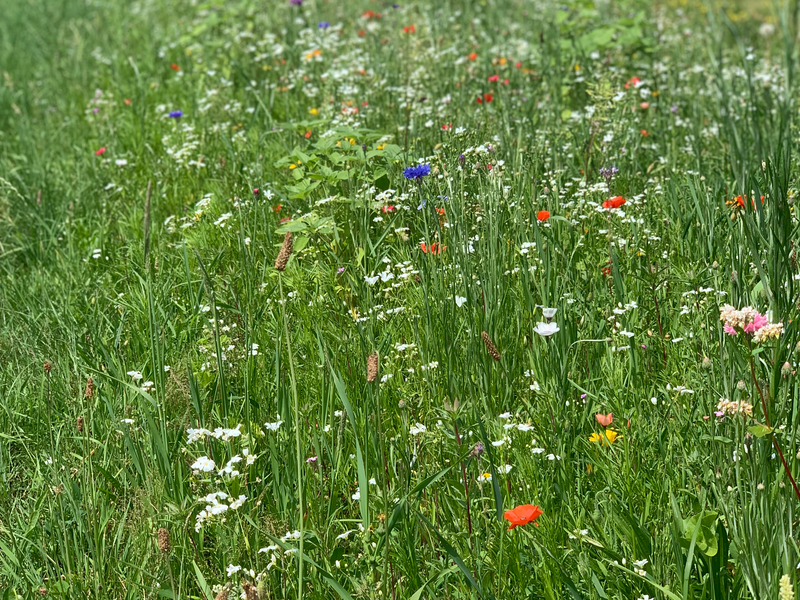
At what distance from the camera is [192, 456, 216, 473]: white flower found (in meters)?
2.10

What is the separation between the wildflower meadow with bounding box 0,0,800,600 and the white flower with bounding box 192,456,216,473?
6cm

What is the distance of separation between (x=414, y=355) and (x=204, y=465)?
789 mm

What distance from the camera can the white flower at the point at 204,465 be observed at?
2100 mm

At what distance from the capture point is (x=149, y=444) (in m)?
2.29

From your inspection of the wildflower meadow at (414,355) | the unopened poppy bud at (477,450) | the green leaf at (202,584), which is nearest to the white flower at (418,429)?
the wildflower meadow at (414,355)

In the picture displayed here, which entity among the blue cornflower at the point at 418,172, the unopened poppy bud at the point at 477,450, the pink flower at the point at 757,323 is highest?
the pink flower at the point at 757,323

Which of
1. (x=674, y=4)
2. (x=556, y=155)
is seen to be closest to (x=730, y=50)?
(x=674, y=4)

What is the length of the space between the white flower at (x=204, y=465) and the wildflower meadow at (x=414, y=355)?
6 cm

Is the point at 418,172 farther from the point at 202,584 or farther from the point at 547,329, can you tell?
the point at 202,584

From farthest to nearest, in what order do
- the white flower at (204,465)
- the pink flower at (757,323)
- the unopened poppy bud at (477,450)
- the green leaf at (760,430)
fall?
the white flower at (204,465)
the unopened poppy bud at (477,450)
the pink flower at (757,323)
the green leaf at (760,430)

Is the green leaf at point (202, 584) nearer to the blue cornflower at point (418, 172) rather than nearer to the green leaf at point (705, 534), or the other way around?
the green leaf at point (705, 534)

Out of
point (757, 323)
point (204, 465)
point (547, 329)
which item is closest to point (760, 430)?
point (757, 323)

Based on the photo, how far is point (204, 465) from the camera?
7.00 feet

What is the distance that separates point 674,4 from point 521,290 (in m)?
8.21
